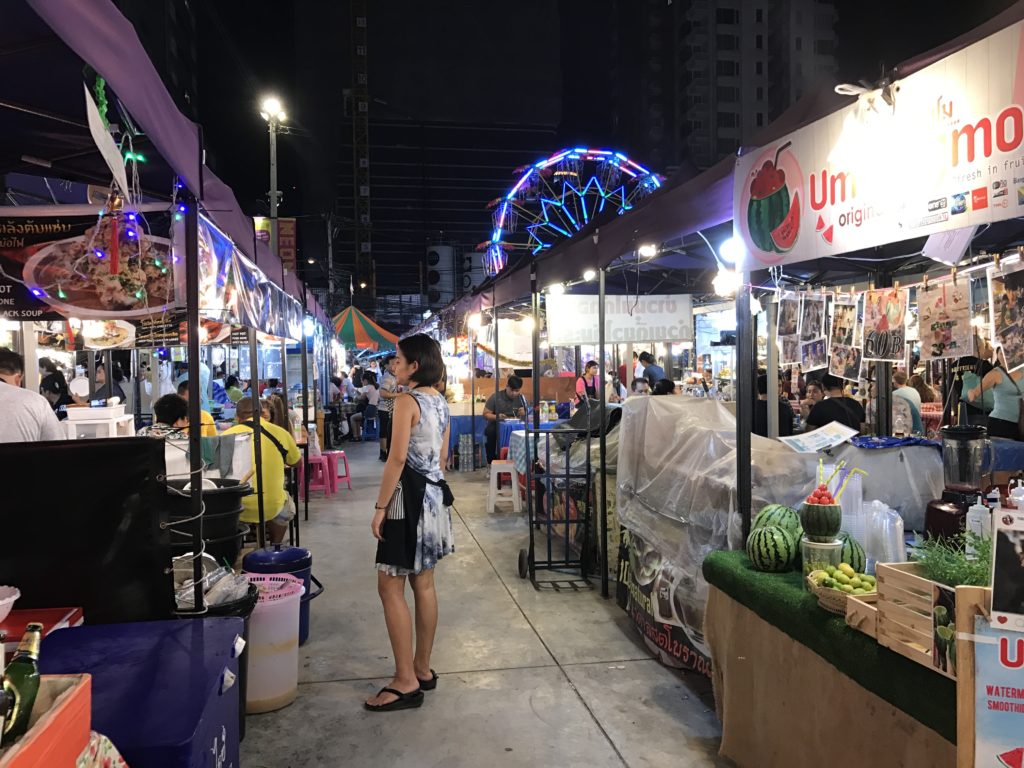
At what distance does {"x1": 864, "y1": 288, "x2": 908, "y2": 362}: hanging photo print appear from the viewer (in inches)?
172

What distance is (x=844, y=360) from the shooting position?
184 inches

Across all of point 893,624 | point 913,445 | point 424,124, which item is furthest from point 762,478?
point 424,124

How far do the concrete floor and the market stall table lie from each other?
44 cm

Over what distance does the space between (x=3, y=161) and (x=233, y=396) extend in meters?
8.99

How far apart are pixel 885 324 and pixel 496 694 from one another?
10.8ft

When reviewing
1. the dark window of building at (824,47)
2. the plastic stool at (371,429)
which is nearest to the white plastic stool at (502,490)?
the plastic stool at (371,429)

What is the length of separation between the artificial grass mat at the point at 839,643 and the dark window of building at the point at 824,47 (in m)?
65.9

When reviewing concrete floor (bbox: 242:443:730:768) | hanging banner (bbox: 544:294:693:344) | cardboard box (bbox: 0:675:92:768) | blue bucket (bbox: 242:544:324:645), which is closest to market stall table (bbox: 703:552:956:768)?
concrete floor (bbox: 242:443:730:768)

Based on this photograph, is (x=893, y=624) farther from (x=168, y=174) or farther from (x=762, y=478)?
(x=168, y=174)

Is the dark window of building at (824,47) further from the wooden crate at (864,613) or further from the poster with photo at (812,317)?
the wooden crate at (864,613)

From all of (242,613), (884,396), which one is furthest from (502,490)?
(242,613)

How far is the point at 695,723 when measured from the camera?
12.3 feet

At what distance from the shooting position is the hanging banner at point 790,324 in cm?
470

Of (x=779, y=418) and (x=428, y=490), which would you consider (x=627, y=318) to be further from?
(x=428, y=490)
